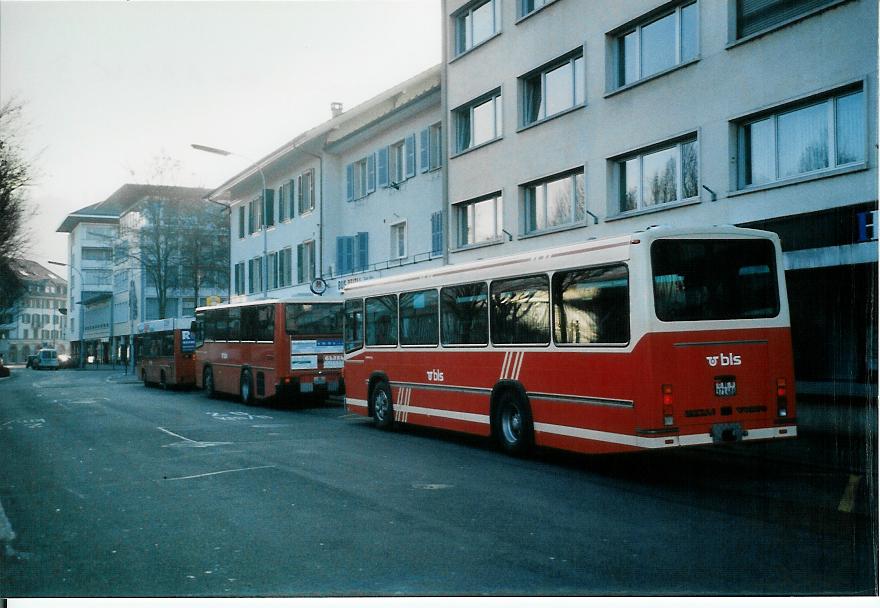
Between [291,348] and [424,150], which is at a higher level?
[424,150]

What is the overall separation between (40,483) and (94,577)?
16.4 feet

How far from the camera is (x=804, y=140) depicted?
1500cm

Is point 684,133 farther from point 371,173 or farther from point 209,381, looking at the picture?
point 371,173

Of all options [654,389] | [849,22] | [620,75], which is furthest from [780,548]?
[620,75]

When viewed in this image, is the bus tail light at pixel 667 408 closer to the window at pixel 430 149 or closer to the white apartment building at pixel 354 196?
the white apartment building at pixel 354 196

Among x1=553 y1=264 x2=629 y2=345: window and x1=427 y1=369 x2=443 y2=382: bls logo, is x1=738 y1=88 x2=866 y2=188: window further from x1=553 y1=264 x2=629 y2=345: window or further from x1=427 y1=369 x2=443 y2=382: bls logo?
x1=427 y1=369 x2=443 y2=382: bls logo

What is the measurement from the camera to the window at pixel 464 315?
13.4 metres

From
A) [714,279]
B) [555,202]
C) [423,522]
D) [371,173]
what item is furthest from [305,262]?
[423,522]

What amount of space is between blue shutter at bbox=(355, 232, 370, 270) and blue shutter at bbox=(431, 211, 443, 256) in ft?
17.9

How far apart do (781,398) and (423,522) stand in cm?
473

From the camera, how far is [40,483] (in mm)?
10789

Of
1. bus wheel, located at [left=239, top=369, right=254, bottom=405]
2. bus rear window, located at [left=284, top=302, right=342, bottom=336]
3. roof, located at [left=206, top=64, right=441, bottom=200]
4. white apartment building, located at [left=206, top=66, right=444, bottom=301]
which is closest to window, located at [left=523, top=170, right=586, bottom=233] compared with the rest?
white apartment building, located at [left=206, top=66, right=444, bottom=301]

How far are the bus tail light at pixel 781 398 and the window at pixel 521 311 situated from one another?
2.89m

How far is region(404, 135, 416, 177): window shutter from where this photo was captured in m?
30.4
